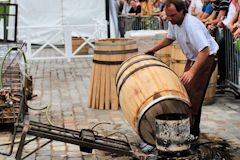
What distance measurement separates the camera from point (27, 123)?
5.04m

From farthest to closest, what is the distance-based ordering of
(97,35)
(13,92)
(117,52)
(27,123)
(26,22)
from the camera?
1. (26,22)
2. (97,35)
3. (117,52)
4. (13,92)
5. (27,123)

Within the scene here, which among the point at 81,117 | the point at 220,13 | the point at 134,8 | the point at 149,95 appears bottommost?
the point at 81,117

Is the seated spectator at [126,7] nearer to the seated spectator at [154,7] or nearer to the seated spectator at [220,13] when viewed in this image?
the seated spectator at [154,7]

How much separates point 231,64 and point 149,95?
4.44 m

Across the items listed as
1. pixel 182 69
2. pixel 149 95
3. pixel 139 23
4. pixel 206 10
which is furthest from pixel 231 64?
pixel 139 23

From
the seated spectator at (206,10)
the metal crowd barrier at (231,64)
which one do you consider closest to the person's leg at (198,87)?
the metal crowd barrier at (231,64)

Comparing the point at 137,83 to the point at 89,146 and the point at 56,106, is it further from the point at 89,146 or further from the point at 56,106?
the point at 56,106

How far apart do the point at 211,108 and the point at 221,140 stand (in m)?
1.93

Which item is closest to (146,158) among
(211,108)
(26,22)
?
(211,108)

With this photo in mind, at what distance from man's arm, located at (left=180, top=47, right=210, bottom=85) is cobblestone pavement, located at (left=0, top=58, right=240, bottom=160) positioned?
3.68 ft

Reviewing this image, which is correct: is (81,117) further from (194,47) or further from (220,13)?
(220,13)

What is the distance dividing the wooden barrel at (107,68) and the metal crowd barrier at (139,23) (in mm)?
5464

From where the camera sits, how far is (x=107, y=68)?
27.3 ft

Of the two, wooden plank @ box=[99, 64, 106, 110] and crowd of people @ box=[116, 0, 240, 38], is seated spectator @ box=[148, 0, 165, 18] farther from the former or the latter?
wooden plank @ box=[99, 64, 106, 110]
